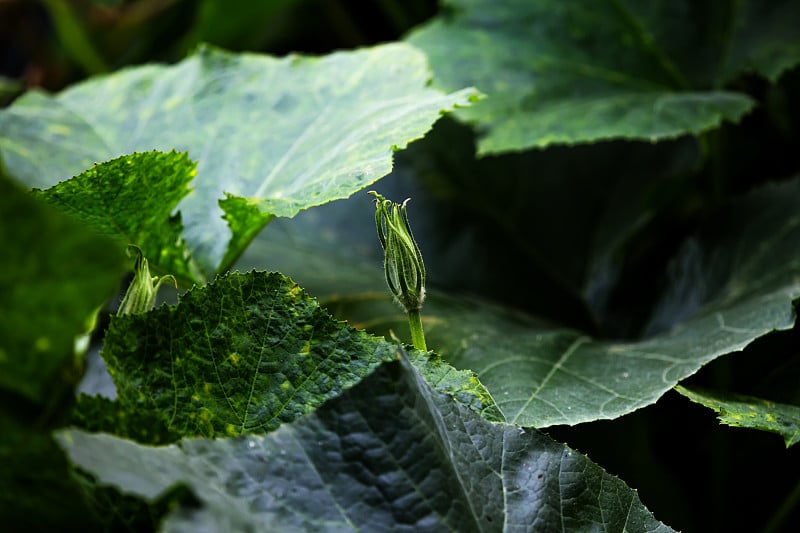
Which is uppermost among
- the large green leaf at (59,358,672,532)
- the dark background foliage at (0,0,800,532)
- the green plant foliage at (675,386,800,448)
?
the large green leaf at (59,358,672,532)

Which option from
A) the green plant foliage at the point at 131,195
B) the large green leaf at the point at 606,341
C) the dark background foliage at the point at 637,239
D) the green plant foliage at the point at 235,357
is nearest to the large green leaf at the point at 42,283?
the green plant foliage at the point at 235,357

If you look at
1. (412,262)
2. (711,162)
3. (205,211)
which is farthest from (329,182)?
(711,162)

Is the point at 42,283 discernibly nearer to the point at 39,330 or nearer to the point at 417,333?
the point at 39,330

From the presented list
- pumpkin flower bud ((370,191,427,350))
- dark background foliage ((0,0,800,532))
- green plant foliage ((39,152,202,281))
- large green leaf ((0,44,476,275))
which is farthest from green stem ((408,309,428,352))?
dark background foliage ((0,0,800,532))

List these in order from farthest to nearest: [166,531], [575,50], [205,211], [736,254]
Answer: [575,50] → [736,254] → [205,211] → [166,531]

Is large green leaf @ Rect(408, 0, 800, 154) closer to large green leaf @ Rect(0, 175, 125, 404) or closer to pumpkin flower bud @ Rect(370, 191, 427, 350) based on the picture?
pumpkin flower bud @ Rect(370, 191, 427, 350)

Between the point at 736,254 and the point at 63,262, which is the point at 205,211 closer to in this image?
the point at 63,262

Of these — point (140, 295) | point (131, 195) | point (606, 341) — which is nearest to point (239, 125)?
point (131, 195)
